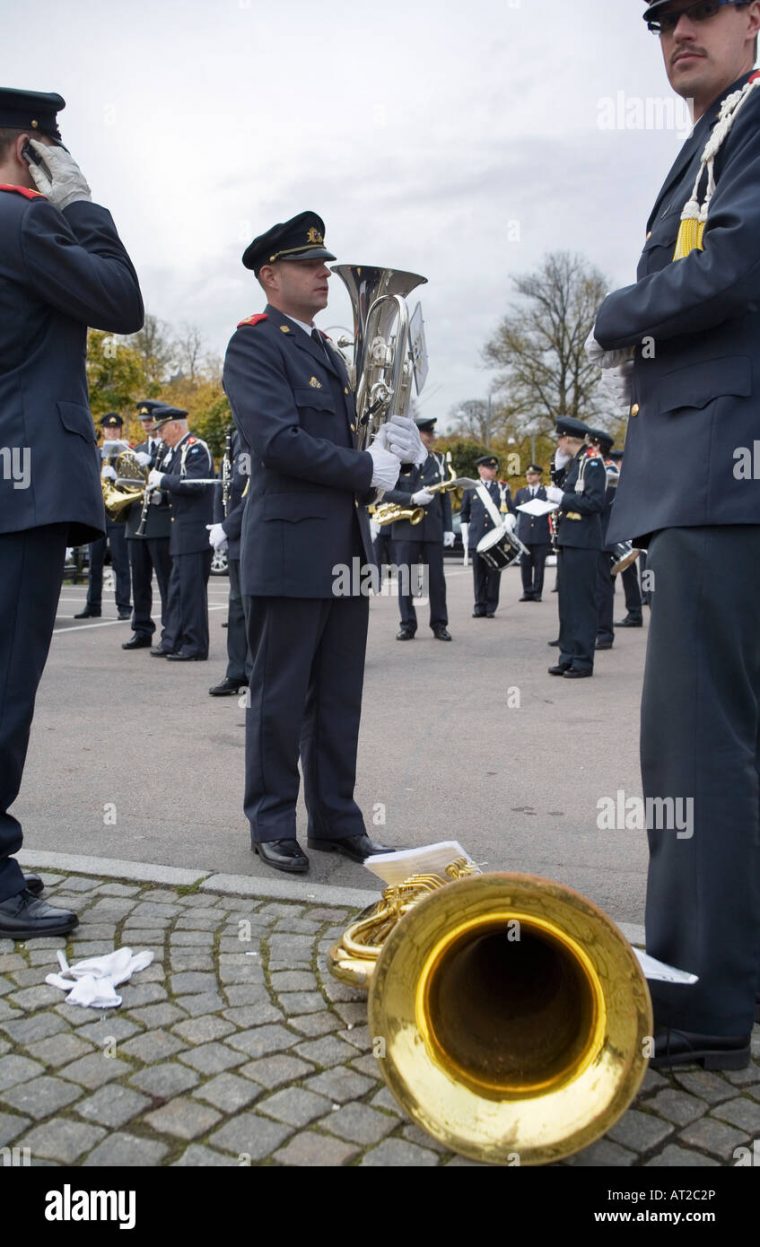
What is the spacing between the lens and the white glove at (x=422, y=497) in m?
11.8

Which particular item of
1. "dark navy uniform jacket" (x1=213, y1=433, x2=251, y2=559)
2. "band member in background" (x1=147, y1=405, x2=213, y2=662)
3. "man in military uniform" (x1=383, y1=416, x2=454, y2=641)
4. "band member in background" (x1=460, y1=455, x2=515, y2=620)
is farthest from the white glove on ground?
"band member in background" (x1=460, y1=455, x2=515, y2=620)

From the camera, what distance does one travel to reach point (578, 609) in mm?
9242

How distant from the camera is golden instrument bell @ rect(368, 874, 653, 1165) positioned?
2.12m

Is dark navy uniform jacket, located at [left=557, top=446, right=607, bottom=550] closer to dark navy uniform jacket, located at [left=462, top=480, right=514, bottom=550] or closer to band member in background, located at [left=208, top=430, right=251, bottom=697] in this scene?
band member in background, located at [left=208, top=430, right=251, bottom=697]

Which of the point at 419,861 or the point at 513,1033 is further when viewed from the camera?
the point at 419,861

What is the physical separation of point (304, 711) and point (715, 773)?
2012 millimetres

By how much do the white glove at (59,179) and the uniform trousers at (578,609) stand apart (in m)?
6.50

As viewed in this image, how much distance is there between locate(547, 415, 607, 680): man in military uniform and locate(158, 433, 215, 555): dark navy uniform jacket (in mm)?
3079

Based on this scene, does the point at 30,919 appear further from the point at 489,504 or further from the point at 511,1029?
the point at 489,504

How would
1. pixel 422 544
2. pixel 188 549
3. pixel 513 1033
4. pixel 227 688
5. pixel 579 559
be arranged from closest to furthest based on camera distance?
pixel 513 1033 → pixel 227 688 → pixel 579 559 → pixel 188 549 → pixel 422 544

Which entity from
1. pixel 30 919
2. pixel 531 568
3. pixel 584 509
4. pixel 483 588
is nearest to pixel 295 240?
pixel 30 919

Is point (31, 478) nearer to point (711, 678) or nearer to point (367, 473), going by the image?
point (367, 473)

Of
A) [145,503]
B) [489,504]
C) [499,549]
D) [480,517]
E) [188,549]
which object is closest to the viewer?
[188,549]

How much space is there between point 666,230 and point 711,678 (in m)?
1.11
